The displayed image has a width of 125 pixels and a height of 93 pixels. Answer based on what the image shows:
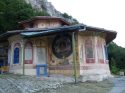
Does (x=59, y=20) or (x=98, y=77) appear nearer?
(x=98, y=77)

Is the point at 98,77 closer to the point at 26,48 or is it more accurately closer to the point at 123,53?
the point at 26,48

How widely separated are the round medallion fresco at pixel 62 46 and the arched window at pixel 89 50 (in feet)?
4.87

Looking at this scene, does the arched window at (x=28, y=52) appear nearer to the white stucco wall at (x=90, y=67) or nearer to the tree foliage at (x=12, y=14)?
the white stucco wall at (x=90, y=67)

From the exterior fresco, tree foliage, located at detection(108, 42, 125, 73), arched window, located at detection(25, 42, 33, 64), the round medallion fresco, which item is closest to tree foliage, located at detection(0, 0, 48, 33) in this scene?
tree foliage, located at detection(108, 42, 125, 73)

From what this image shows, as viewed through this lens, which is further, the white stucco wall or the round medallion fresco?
the round medallion fresco

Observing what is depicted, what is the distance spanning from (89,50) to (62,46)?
234 centimetres

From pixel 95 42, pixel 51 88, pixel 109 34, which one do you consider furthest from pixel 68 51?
pixel 51 88

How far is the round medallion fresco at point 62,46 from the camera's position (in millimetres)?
23531

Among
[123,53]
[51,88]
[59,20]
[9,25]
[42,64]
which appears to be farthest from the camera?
[123,53]

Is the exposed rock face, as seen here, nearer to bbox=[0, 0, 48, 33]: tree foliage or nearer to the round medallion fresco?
bbox=[0, 0, 48, 33]: tree foliage

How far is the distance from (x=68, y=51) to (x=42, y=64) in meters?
2.75

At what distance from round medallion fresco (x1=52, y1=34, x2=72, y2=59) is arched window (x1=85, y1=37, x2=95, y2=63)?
1.48 meters

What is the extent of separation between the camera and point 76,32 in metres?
23.1

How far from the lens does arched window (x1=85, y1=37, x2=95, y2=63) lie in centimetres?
2369
